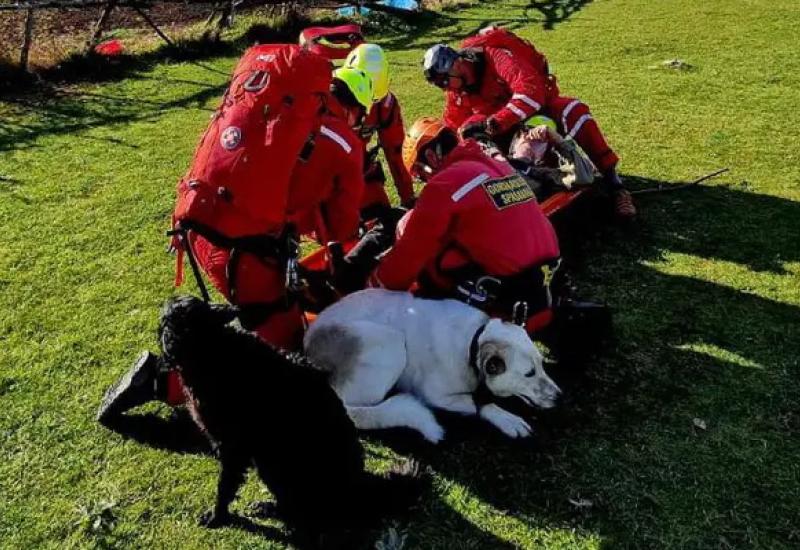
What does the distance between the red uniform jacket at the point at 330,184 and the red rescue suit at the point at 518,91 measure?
2.49 metres

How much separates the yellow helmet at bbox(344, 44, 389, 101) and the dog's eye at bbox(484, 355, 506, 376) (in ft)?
8.84

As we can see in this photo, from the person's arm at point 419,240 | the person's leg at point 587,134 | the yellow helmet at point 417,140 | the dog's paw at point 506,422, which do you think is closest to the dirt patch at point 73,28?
the yellow helmet at point 417,140

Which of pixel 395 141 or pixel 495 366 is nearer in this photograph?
pixel 495 366

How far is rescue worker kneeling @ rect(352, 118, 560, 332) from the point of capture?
15.2ft

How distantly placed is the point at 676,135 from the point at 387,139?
435 cm

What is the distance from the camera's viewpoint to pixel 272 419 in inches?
142

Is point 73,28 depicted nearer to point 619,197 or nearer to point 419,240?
point 619,197

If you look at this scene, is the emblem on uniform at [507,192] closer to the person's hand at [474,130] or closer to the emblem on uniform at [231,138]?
the person's hand at [474,130]

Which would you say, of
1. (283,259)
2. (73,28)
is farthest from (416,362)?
(73,28)

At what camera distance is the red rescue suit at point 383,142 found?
6695 millimetres

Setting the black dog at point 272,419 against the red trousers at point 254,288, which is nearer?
the black dog at point 272,419

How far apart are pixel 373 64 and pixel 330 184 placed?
1.44 m

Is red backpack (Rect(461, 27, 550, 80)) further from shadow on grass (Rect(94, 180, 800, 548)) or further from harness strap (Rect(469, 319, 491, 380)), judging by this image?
harness strap (Rect(469, 319, 491, 380))

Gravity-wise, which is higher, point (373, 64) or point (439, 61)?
point (373, 64)
